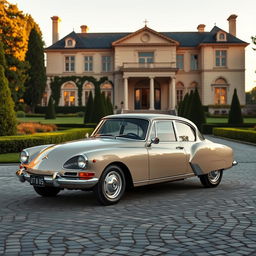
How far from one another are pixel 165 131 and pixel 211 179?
5.14 ft

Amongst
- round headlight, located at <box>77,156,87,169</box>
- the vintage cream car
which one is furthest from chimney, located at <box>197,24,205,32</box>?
round headlight, located at <box>77,156,87,169</box>

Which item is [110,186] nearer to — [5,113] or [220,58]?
[5,113]

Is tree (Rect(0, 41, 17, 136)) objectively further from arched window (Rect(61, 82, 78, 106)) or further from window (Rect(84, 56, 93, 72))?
window (Rect(84, 56, 93, 72))

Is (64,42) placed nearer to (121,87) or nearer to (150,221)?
(121,87)

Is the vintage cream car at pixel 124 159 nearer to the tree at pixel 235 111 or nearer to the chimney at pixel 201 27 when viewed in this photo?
the tree at pixel 235 111

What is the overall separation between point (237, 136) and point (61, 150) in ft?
58.3

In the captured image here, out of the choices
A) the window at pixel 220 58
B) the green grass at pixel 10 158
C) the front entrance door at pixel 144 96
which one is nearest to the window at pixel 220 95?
the window at pixel 220 58

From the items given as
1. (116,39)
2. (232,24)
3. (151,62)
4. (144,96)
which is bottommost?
(144,96)

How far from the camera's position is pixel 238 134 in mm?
22344

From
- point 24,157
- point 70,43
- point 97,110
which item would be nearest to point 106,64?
point 70,43

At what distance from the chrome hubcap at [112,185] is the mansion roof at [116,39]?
4721 cm

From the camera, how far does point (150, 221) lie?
5258 millimetres

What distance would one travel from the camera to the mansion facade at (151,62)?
167 ft

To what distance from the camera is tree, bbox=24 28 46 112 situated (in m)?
47.6
